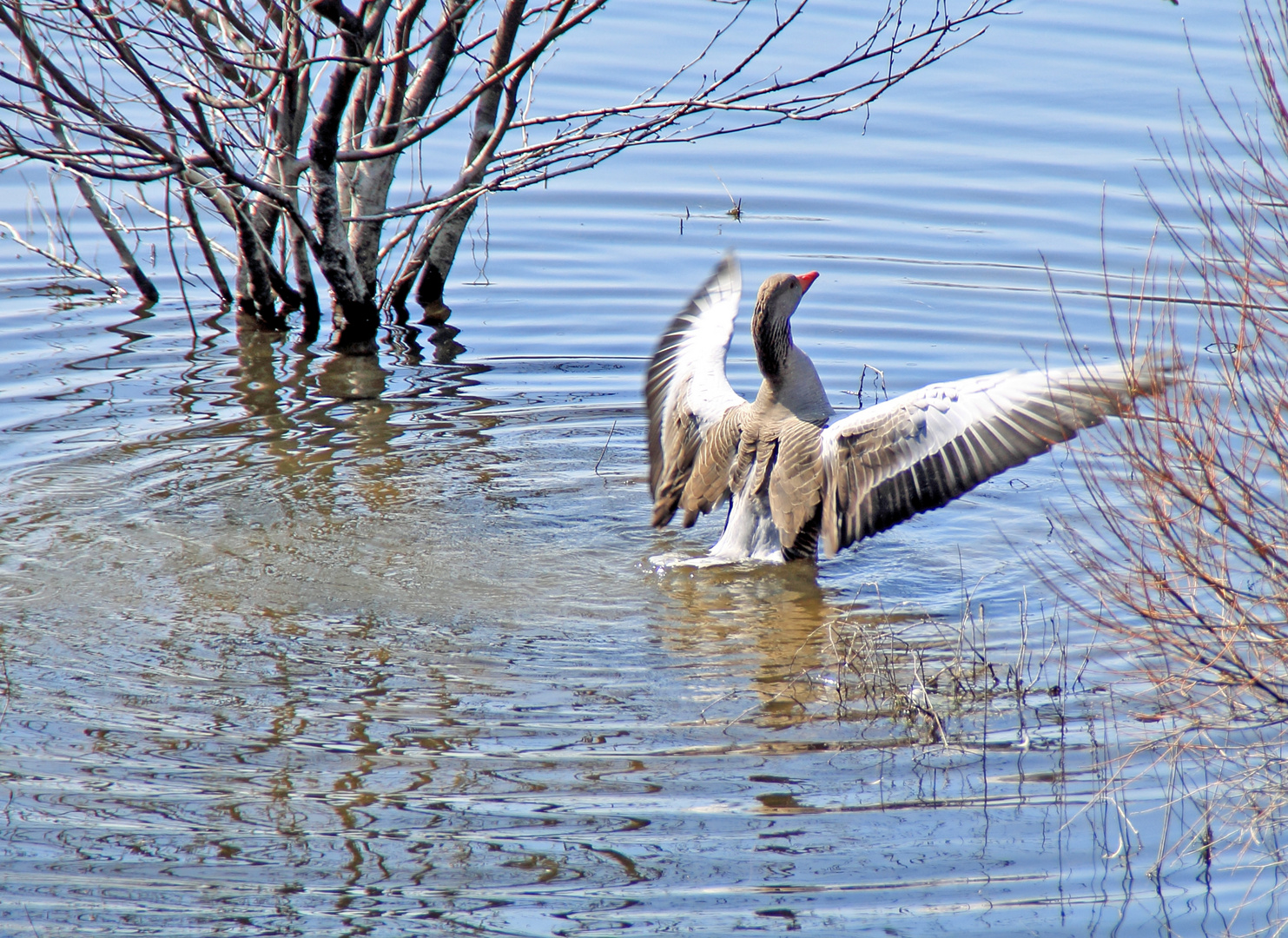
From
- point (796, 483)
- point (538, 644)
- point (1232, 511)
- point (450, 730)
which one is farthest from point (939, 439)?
point (450, 730)

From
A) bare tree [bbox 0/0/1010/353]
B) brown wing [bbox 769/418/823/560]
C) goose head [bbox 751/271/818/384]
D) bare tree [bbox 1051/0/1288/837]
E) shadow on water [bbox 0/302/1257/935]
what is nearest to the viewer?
shadow on water [bbox 0/302/1257/935]

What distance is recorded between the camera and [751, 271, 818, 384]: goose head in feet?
22.1

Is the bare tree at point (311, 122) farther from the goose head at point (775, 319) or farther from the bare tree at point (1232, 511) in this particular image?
the bare tree at point (1232, 511)

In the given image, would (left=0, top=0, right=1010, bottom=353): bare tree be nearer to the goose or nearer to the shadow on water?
the goose

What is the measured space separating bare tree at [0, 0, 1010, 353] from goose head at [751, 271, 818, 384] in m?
1.13

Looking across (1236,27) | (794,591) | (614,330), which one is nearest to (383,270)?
(614,330)

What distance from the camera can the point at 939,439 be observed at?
6070mm

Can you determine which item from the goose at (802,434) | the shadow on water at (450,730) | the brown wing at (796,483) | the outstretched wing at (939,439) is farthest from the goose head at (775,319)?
the shadow on water at (450,730)

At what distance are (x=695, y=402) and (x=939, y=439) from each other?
1657 millimetres

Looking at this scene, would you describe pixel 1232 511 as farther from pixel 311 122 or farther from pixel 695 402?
pixel 311 122

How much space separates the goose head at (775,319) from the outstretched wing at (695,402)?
0.39 m

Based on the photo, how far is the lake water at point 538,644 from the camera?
4148 millimetres

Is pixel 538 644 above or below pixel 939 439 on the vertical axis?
below

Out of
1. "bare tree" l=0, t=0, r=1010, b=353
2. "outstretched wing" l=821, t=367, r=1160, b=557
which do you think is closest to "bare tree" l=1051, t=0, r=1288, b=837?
"outstretched wing" l=821, t=367, r=1160, b=557
